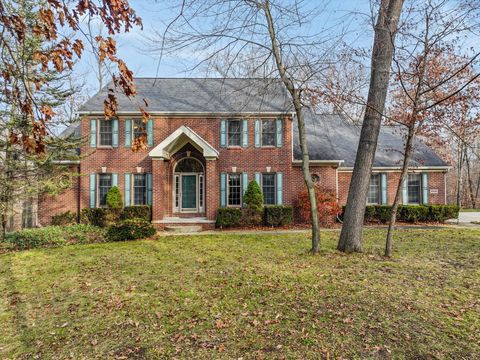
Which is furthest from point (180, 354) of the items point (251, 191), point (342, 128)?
point (342, 128)

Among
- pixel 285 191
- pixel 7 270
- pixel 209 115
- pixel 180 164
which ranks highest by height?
pixel 209 115

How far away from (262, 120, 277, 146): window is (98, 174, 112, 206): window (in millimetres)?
8335

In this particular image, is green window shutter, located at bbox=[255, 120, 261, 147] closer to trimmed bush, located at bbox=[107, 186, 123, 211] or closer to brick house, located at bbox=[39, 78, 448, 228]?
brick house, located at bbox=[39, 78, 448, 228]

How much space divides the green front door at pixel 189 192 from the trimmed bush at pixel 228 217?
2.39 meters

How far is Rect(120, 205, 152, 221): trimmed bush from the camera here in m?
14.7

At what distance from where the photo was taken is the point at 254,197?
14.5m

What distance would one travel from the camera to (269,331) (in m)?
3.94

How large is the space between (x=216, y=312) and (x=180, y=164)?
1233 centimetres

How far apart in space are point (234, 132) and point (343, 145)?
7.30m

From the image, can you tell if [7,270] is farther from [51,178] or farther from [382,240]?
[382,240]

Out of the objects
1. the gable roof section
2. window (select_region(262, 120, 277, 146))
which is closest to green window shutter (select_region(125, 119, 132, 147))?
the gable roof section

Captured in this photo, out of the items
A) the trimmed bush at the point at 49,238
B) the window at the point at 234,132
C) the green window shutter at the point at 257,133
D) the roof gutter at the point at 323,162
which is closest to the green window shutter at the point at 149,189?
the trimmed bush at the point at 49,238

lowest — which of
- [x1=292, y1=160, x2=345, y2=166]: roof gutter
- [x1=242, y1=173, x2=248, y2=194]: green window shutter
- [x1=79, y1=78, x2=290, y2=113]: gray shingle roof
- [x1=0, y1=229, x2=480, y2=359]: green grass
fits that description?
[x1=0, y1=229, x2=480, y2=359]: green grass

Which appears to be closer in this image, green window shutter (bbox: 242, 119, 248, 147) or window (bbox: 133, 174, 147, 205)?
window (bbox: 133, 174, 147, 205)
